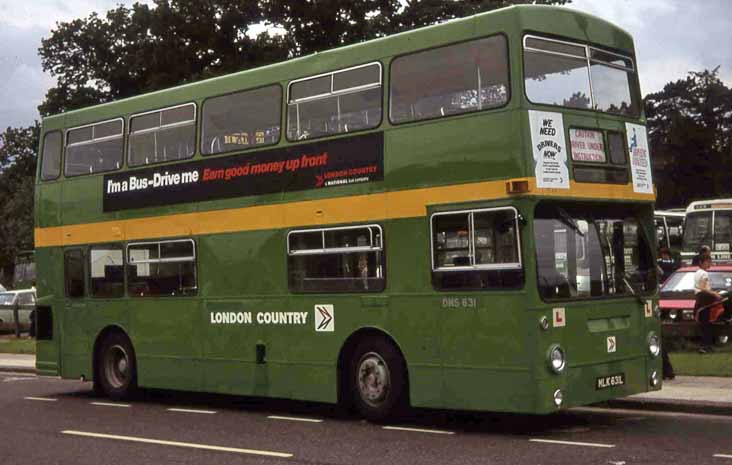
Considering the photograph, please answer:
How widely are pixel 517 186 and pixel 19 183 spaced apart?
202 ft

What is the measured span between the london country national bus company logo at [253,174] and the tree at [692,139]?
72.3m

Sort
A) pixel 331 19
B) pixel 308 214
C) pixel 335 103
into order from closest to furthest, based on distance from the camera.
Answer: pixel 335 103
pixel 308 214
pixel 331 19

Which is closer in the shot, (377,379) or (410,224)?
(410,224)

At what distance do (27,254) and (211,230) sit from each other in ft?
169

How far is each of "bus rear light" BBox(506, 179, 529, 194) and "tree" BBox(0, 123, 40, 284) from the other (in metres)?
55.0

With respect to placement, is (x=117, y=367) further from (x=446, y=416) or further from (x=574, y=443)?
(x=574, y=443)

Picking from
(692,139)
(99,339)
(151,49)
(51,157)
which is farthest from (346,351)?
(692,139)

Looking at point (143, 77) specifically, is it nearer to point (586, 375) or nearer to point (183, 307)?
point (183, 307)

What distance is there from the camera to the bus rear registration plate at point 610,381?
1283cm

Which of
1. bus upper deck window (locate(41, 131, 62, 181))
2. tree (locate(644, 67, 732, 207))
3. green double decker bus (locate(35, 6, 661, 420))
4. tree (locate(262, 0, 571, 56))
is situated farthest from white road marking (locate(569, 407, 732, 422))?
tree (locate(644, 67, 732, 207))

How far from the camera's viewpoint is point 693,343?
68.2ft

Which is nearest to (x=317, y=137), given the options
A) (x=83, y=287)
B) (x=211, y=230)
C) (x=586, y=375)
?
(x=211, y=230)

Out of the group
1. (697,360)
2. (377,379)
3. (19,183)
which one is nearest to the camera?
(377,379)

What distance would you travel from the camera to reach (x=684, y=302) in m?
23.0
